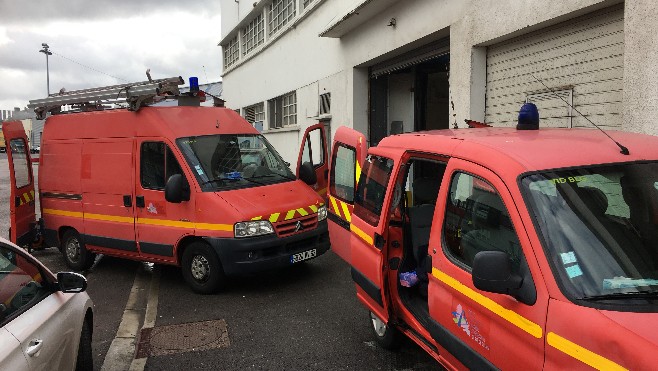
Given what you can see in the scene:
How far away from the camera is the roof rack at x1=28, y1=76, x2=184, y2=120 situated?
7.11m

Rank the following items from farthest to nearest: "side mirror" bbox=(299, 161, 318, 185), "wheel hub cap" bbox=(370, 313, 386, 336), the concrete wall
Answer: "side mirror" bbox=(299, 161, 318, 185), the concrete wall, "wheel hub cap" bbox=(370, 313, 386, 336)

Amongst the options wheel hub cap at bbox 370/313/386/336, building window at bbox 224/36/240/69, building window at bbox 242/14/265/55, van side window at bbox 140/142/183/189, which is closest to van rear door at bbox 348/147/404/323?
wheel hub cap at bbox 370/313/386/336

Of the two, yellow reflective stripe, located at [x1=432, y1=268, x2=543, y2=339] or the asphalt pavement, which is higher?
yellow reflective stripe, located at [x1=432, y1=268, x2=543, y2=339]

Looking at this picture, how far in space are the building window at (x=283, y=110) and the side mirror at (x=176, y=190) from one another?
12.0 m

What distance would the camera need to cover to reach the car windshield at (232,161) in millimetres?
6594

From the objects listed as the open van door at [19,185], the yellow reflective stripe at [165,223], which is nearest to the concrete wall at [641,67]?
the yellow reflective stripe at [165,223]

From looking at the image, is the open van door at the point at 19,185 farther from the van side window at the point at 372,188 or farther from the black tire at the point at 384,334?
the black tire at the point at 384,334

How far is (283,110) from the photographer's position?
19.8 m

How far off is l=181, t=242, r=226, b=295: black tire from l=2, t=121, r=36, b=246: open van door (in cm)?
273

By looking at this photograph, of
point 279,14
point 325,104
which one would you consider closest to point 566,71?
point 325,104

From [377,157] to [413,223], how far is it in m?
0.69

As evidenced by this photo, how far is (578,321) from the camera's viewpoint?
2.26m

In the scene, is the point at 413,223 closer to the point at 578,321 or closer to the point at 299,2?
the point at 578,321

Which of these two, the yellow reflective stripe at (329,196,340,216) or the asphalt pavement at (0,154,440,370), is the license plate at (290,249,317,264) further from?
the yellow reflective stripe at (329,196,340,216)
